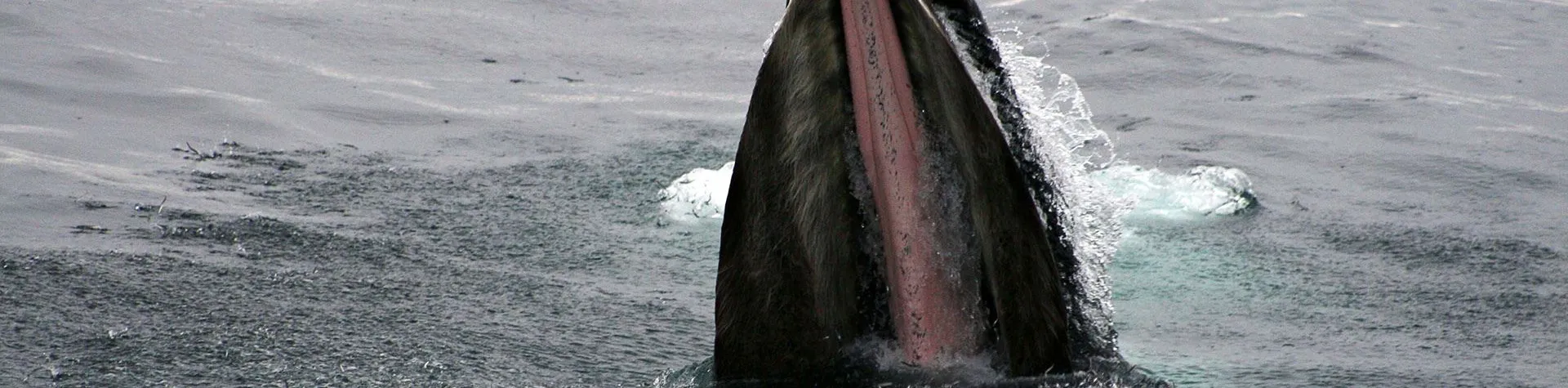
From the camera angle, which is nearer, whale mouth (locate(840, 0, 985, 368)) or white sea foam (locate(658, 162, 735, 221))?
whale mouth (locate(840, 0, 985, 368))

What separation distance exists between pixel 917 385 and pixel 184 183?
11.4ft

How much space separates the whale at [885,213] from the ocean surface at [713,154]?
506mm

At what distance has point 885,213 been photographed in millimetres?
2906

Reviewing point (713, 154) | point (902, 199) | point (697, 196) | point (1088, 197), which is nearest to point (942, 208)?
point (902, 199)

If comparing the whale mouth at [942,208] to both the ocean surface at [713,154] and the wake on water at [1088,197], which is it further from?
the ocean surface at [713,154]

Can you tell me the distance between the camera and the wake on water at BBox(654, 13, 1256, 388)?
10.6ft

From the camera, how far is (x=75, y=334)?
3629 millimetres

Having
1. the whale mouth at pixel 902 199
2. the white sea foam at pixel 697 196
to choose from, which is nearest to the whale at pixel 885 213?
the whale mouth at pixel 902 199

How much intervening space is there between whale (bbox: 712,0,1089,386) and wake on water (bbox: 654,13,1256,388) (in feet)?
0.33

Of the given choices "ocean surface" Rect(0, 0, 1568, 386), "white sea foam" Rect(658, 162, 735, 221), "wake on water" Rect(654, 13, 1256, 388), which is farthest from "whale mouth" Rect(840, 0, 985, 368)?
"white sea foam" Rect(658, 162, 735, 221)

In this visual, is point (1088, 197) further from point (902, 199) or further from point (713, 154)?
point (713, 154)

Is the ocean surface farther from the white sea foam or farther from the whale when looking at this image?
the whale

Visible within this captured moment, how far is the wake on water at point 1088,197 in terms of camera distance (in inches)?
127

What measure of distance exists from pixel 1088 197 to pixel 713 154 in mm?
3271
